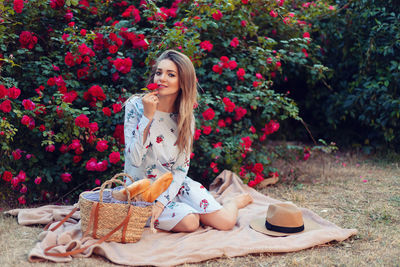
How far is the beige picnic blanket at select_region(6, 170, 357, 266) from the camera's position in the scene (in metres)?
2.48

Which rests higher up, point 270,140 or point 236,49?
point 236,49

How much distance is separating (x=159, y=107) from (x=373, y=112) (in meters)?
3.15

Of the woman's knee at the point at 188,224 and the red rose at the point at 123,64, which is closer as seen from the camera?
the woman's knee at the point at 188,224

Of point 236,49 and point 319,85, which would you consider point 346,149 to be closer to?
point 319,85

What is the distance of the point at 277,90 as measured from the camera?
611 cm

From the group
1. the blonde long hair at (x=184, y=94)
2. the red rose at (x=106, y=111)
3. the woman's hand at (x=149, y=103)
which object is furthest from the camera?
the red rose at (x=106, y=111)

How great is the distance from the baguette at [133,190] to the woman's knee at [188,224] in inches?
17.4

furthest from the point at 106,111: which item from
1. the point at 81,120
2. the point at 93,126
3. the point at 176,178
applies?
the point at 176,178

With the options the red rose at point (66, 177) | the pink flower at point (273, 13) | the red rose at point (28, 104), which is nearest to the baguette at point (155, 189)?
Result: the red rose at point (66, 177)

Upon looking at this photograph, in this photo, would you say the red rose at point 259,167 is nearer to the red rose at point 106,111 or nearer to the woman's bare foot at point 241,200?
the woman's bare foot at point 241,200

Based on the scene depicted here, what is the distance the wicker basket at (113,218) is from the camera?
2510mm

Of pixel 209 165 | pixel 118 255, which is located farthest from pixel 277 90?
pixel 118 255

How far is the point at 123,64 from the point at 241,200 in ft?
5.10

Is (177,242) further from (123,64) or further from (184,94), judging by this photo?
(123,64)
